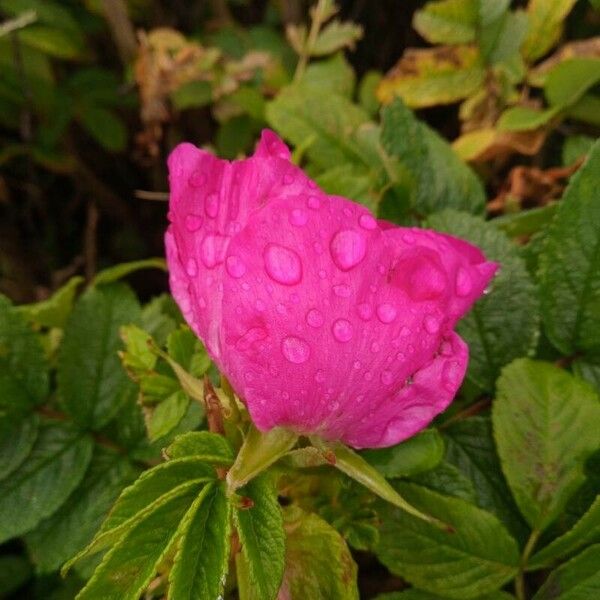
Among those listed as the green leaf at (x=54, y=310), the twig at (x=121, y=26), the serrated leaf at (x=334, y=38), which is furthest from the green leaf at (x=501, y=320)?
the twig at (x=121, y=26)

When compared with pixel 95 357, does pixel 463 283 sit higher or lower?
higher

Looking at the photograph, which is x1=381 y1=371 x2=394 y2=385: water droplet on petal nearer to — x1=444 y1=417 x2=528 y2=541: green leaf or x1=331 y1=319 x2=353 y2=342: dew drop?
x1=331 y1=319 x2=353 y2=342: dew drop

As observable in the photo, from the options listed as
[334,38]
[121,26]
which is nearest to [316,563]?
[334,38]

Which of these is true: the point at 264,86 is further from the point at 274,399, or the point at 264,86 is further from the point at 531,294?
the point at 274,399

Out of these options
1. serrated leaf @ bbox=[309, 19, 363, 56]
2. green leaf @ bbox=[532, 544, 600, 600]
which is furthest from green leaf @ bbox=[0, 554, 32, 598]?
serrated leaf @ bbox=[309, 19, 363, 56]

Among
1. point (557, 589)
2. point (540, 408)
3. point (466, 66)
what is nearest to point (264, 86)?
point (466, 66)

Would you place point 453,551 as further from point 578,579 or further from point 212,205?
point 212,205

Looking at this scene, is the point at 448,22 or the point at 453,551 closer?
A: the point at 453,551
